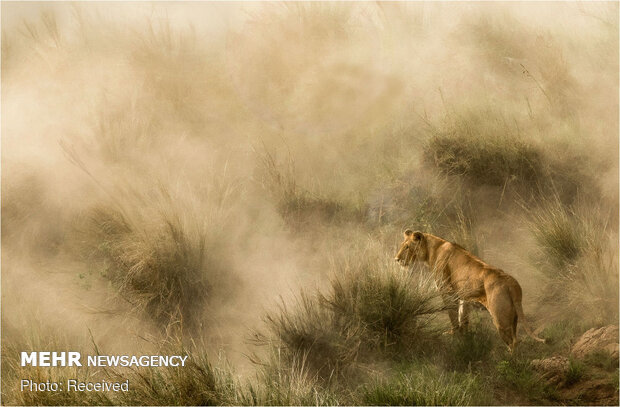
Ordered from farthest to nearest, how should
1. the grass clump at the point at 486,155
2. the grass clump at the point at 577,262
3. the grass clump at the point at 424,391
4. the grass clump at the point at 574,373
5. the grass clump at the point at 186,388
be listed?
the grass clump at the point at 486,155, the grass clump at the point at 577,262, the grass clump at the point at 574,373, the grass clump at the point at 186,388, the grass clump at the point at 424,391

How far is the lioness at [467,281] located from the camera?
5.93 m

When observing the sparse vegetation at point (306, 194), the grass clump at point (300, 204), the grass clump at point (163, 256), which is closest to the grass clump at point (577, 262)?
the sparse vegetation at point (306, 194)

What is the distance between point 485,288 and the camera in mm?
6059

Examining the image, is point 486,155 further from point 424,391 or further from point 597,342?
point 424,391

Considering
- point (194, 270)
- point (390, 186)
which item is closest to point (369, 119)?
point (390, 186)

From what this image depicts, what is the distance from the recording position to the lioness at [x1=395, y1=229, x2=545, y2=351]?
593 cm

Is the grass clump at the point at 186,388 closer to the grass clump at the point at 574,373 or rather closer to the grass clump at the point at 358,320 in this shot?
the grass clump at the point at 358,320

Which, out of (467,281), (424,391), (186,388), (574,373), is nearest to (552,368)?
(574,373)

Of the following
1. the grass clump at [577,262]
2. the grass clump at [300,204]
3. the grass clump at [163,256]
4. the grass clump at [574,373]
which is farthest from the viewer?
the grass clump at [300,204]

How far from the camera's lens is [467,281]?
623 centimetres

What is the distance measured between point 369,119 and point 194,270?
3466 mm

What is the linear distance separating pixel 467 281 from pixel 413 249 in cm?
59

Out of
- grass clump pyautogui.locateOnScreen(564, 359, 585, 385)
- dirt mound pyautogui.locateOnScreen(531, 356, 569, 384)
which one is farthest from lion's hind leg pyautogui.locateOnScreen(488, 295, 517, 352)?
grass clump pyautogui.locateOnScreen(564, 359, 585, 385)

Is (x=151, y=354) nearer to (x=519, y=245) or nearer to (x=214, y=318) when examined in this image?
(x=214, y=318)
